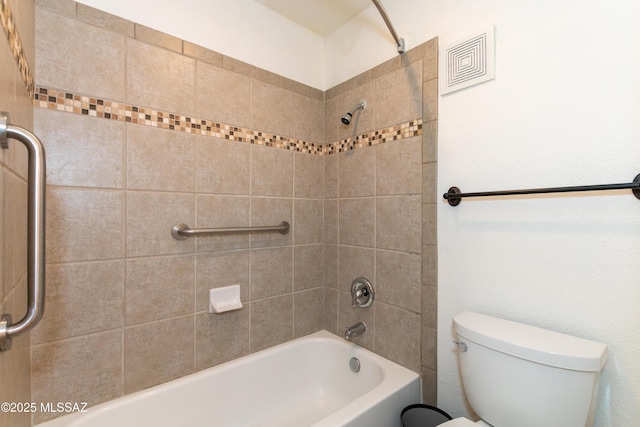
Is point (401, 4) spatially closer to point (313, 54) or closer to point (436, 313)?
point (313, 54)

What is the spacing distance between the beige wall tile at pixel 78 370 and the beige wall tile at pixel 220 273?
0.34 meters

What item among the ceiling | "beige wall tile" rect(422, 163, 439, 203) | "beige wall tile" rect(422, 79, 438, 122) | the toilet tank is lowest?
the toilet tank

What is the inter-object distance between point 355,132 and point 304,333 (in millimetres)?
1230

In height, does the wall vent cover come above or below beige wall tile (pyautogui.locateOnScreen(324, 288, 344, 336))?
above

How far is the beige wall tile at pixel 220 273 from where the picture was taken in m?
1.37

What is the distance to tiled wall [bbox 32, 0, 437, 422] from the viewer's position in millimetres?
1071

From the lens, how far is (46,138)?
1030 mm

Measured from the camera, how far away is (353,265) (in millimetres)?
1663

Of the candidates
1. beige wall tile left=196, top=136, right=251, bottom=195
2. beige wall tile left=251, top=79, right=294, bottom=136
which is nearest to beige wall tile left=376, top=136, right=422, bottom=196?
beige wall tile left=251, top=79, right=294, bottom=136

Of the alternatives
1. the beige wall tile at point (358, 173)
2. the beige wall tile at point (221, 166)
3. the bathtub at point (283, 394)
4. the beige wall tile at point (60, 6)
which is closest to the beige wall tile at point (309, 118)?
the beige wall tile at point (358, 173)

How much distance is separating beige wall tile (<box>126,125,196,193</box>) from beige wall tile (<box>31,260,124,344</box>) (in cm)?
35

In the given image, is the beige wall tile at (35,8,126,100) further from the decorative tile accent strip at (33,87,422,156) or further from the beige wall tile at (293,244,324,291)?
the beige wall tile at (293,244,324,291)

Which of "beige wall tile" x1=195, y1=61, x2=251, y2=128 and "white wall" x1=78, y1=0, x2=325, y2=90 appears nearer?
"white wall" x1=78, y1=0, x2=325, y2=90

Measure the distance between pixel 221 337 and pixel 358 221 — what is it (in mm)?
925
